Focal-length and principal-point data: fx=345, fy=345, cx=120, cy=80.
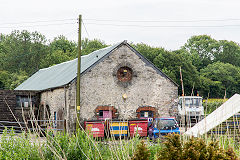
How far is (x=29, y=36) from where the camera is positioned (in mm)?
60938

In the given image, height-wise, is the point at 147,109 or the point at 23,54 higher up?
the point at 23,54

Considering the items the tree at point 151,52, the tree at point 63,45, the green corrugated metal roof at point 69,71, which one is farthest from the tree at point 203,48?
the green corrugated metal roof at point 69,71

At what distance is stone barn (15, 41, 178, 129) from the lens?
822 inches

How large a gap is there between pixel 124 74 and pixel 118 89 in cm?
103

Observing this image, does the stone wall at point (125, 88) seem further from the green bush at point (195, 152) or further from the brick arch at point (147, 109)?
the green bush at point (195, 152)

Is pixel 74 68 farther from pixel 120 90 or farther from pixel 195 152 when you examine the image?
pixel 195 152

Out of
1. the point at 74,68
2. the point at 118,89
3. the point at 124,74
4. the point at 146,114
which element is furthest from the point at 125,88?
the point at 74,68

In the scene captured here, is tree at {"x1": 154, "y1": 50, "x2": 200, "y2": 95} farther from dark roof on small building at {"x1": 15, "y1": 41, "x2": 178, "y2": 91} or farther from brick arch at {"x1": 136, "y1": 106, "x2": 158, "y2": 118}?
brick arch at {"x1": 136, "y1": 106, "x2": 158, "y2": 118}

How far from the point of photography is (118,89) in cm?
2189

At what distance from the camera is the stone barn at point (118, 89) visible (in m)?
20.9

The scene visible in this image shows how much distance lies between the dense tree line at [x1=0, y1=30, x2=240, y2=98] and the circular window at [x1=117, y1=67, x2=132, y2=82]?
25258 mm

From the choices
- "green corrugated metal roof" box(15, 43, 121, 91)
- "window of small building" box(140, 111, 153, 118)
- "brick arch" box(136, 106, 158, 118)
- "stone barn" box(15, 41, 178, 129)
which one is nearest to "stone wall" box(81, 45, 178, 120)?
"stone barn" box(15, 41, 178, 129)

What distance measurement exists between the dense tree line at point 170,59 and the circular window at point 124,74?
25.3 metres

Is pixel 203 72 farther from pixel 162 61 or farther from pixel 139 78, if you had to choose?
pixel 139 78
